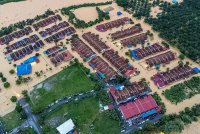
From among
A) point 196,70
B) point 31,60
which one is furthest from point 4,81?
point 196,70

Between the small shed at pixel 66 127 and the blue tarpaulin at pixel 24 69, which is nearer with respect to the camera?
the small shed at pixel 66 127

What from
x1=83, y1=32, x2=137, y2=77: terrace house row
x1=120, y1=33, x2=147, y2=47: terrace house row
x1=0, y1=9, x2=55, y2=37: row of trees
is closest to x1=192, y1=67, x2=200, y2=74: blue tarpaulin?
x1=83, y1=32, x2=137, y2=77: terrace house row

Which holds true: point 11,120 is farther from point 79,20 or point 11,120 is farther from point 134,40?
point 134,40

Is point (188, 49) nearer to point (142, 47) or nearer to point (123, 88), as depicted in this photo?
point (142, 47)

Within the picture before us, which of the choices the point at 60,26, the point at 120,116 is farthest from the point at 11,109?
the point at 60,26

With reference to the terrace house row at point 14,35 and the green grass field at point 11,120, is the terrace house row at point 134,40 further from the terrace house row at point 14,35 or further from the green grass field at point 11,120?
the green grass field at point 11,120

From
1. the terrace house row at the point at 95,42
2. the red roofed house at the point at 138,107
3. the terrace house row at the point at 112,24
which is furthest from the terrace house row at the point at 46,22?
the red roofed house at the point at 138,107
